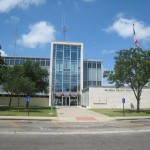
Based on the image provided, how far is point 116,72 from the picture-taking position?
36.7 m

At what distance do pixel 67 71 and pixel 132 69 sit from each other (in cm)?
3445

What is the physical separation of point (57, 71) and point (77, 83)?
612cm

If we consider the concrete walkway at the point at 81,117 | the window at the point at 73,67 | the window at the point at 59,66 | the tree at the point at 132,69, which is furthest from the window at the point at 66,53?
the concrete walkway at the point at 81,117

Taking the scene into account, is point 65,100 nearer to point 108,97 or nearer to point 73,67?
point 73,67

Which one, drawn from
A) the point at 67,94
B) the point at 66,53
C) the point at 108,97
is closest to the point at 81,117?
the point at 108,97

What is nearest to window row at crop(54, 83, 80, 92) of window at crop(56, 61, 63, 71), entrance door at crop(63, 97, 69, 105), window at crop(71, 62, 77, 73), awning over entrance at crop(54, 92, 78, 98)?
awning over entrance at crop(54, 92, 78, 98)

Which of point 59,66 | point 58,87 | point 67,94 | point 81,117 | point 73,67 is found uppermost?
point 59,66

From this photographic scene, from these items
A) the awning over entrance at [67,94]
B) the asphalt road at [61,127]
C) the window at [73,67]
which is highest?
the window at [73,67]

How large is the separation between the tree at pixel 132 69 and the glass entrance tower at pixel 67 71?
3139 cm

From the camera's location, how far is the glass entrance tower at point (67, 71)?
223 feet

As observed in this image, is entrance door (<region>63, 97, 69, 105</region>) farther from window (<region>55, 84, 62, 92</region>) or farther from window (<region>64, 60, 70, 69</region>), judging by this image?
window (<region>64, 60, 70, 69</region>)

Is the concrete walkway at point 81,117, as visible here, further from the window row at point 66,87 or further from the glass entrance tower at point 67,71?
the window row at point 66,87

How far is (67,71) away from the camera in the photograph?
69312mm

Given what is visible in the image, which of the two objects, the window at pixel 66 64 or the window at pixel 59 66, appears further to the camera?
the window at pixel 66 64
